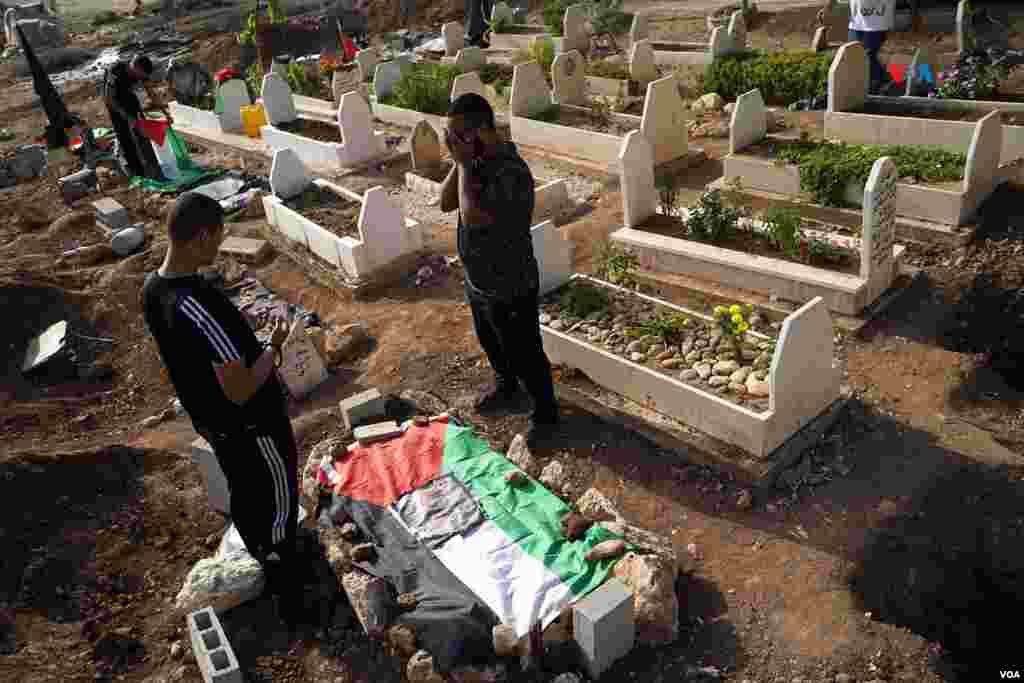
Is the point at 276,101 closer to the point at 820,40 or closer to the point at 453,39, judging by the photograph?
the point at 453,39

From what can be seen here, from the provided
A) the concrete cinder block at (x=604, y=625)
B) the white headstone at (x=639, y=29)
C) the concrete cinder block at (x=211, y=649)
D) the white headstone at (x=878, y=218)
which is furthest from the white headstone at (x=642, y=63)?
the concrete cinder block at (x=211, y=649)

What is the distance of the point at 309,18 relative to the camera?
24.3m

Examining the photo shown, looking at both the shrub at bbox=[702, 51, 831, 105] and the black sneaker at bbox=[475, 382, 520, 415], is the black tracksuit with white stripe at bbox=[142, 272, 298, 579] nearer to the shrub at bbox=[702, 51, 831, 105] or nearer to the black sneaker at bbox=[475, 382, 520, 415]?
the black sneaker at bbox=[475, 382, 520, 415]

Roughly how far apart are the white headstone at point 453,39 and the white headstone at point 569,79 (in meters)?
5.81

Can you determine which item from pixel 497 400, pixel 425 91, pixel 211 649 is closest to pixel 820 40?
pixel 425 91

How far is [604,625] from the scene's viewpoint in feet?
12.4

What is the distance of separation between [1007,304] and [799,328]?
282 centimetres

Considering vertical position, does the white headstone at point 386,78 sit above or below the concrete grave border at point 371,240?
above

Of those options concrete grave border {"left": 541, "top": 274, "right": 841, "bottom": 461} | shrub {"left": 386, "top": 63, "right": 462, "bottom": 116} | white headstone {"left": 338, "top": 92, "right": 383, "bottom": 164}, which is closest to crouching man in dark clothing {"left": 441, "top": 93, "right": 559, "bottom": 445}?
concrete grave border {"left": 541, "top": 274, "right": 841, "bottom": 461}

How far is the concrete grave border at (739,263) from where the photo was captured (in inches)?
256

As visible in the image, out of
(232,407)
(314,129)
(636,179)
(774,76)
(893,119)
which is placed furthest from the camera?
(314,129)

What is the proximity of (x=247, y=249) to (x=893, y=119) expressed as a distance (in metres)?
7.42

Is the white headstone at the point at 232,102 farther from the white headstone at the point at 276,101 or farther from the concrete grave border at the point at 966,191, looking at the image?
the concrete grave border at the point at 966,191

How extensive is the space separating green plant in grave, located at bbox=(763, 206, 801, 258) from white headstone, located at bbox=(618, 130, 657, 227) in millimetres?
1402
